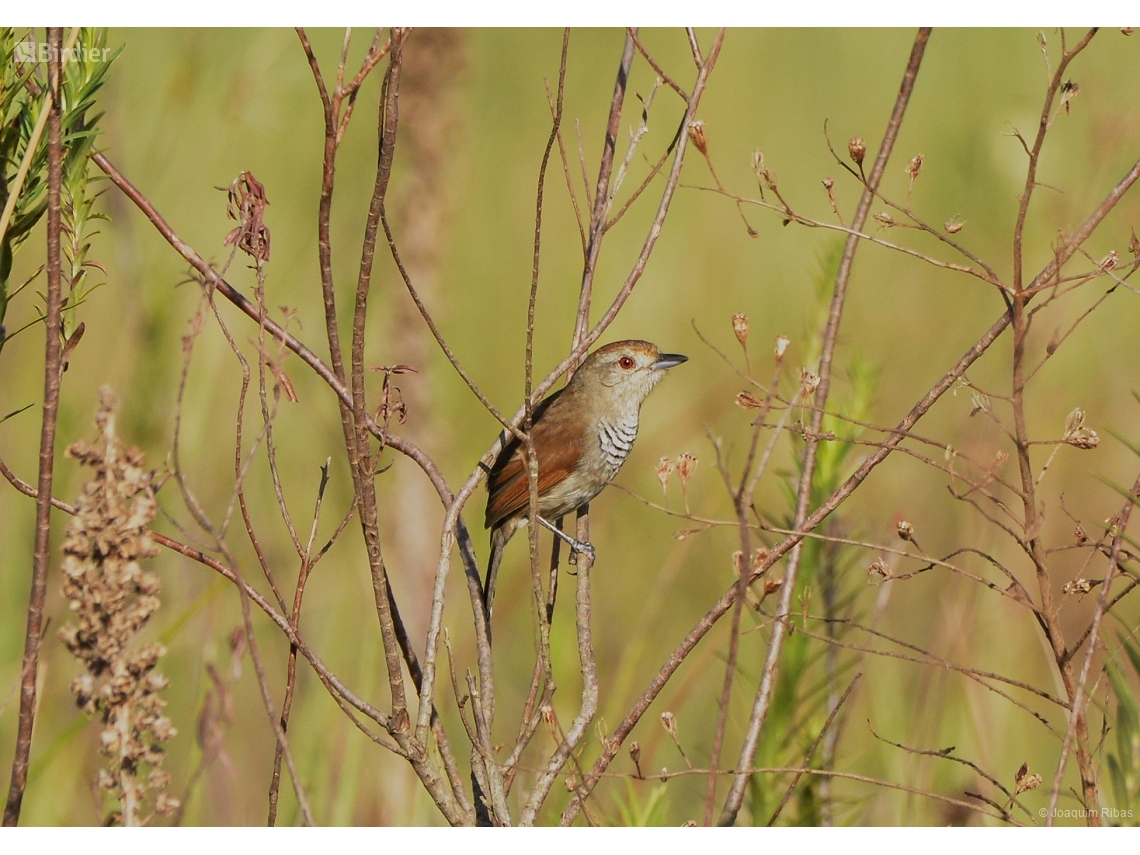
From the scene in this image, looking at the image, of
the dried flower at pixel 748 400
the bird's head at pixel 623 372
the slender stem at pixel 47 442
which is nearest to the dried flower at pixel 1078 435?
the dried flower at pixel 748 400

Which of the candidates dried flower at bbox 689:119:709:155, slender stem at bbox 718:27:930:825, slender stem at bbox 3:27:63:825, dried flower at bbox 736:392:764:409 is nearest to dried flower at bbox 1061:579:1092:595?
slender stem at bbox 718:27:930:825

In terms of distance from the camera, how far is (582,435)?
168 inches

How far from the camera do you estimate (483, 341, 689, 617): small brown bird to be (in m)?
4.09

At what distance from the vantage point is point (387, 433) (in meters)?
2.23

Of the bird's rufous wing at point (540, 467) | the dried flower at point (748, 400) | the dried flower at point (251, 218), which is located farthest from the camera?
the bird's rufous wing at point (540, 467)

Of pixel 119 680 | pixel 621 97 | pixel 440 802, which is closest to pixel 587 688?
pixel 440 802

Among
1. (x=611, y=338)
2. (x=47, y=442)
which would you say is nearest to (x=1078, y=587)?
(x=47, y=442)

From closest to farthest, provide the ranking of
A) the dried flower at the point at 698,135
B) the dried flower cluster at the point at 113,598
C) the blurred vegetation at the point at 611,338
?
the dried flower cluster at the point at 113,598 → the dried flower at the point at 698,135 → the blurred vegetation at the point at 611,338

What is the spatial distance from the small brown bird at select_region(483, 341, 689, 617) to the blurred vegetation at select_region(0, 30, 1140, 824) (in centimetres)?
46

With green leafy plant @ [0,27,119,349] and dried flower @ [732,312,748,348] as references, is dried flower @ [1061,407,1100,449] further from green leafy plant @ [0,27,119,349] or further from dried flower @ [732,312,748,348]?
green leafy plant @ [0,27,119,349]

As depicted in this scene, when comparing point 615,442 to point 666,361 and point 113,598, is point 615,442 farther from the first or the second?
point 113,598

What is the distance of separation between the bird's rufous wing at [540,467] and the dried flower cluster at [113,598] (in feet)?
6.98

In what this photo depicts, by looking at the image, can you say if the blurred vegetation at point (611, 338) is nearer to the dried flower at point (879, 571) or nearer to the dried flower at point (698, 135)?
the dried flower at point (879, 571)

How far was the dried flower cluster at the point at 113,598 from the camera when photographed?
6.28ft
